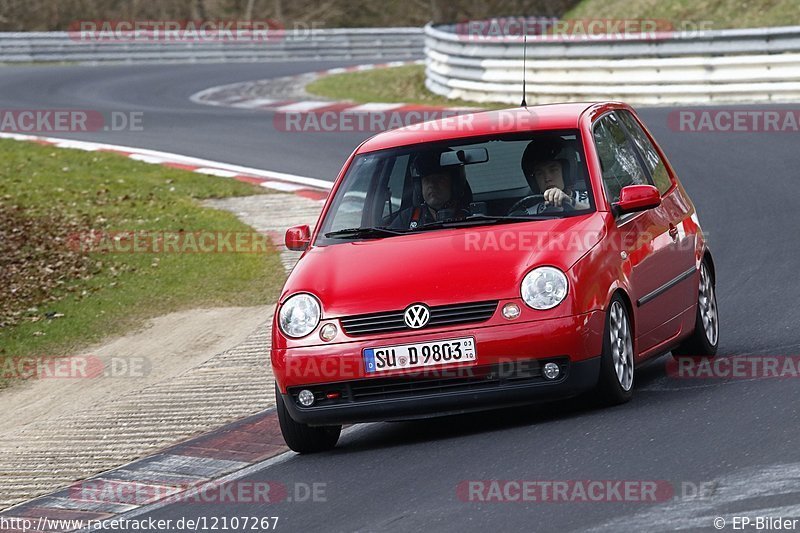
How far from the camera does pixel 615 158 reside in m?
8.72

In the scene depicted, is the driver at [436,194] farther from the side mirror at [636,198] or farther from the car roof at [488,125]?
the side mirror at [636,198]

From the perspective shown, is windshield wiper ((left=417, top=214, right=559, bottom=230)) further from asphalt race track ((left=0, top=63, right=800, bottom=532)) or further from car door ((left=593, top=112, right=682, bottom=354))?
asphalt race track ((left=0, top=63, right=800, bottom=532))

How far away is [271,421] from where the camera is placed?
28.6 feet

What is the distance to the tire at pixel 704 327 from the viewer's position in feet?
29.5

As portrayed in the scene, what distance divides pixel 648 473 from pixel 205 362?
491 cm

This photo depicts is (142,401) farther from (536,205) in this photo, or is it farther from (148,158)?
(148,158)

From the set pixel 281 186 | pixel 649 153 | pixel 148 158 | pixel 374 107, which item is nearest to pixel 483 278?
pixel 649 153

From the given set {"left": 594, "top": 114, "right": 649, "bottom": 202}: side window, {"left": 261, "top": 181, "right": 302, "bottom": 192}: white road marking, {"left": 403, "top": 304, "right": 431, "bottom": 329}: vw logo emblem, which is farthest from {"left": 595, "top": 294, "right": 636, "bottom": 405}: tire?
{"left": 261, "top": 181, "right": 302, "bottom": 192}: white road marking

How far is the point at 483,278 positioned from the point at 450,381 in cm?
53

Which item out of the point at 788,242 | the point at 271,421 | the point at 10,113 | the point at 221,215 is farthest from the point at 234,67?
the point at 271,421

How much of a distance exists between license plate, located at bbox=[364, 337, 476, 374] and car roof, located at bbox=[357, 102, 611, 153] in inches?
65.5

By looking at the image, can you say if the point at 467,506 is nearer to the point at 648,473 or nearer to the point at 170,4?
the point at 648,473

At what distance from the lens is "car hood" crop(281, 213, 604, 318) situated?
741 cm

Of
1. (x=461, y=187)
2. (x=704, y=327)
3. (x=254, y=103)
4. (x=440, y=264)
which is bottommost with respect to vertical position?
(x=254, y=103)
